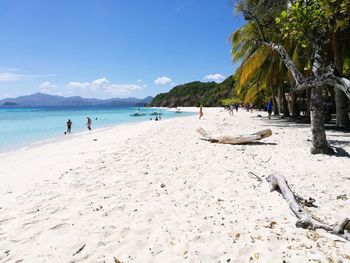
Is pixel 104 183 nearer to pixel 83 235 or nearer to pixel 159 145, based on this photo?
pixel 83 235

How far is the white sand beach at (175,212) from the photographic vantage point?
157 inches

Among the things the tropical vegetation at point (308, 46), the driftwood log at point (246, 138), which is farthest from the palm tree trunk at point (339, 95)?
the driftwood log at point (246, 138)

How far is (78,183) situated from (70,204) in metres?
1.49

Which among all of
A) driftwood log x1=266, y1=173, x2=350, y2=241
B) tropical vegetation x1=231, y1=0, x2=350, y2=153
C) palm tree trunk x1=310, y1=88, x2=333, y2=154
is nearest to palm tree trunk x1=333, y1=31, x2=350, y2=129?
tropical vegetation x1=231, y1=0, x2=350, y2=153

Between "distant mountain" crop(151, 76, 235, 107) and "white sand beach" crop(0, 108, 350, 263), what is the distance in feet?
241

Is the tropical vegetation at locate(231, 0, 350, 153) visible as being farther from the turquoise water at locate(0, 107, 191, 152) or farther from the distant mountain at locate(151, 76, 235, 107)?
the distant mountain at locate(151, 76, 235, 107)

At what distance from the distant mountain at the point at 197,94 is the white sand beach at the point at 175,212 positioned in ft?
241

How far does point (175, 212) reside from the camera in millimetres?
5293

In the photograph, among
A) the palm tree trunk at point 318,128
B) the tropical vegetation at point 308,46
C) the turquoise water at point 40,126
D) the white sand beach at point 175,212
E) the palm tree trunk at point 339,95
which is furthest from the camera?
the turquoise water at point 40,126

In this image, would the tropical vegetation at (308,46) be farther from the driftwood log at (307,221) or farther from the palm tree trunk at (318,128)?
the driftwood log at (307,221)

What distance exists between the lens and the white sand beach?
3986 millimetres

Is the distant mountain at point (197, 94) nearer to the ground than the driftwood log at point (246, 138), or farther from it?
farther from it

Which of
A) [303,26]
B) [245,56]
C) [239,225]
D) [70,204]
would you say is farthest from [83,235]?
[245,56]

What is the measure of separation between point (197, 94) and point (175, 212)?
351ft
